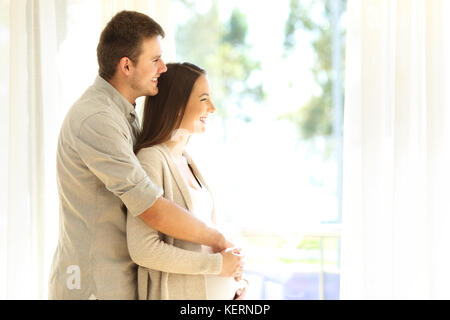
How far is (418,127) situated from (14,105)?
5.53ft

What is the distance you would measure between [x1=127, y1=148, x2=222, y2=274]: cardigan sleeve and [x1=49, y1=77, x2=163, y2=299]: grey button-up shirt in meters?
0.07

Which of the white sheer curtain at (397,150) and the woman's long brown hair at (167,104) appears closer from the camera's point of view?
the woman's long brown hair at (167,104)

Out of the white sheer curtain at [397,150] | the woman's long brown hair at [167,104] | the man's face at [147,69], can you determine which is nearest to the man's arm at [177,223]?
the woman's long brown hair at [167,104]

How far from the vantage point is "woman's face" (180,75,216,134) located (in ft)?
5.48

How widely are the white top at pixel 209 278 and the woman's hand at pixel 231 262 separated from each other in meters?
0.04

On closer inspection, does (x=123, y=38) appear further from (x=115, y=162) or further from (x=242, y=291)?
(x=242, y=291)

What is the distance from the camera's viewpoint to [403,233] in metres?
2.01

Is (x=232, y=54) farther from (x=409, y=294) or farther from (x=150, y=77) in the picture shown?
(x=409, y=294)

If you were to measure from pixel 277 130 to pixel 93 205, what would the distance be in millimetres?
1235

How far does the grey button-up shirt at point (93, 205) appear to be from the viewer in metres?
1.45

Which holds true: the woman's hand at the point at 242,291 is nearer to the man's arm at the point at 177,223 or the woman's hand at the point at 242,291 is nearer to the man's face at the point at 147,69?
the man's arm at the point at 177,223

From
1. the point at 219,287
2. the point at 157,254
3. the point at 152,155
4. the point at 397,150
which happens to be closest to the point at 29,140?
the point at 152,155

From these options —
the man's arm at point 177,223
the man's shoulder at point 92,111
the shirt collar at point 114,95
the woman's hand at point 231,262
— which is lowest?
the woman's hand at point 231,262
